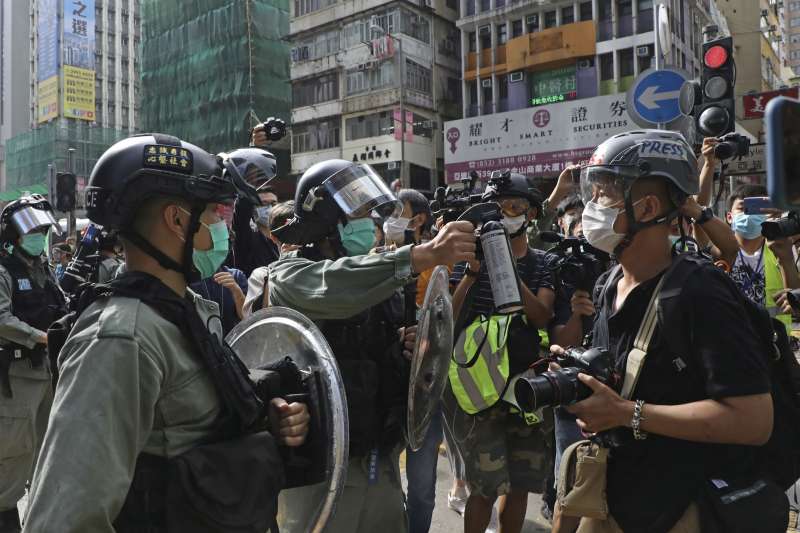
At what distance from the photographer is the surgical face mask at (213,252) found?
1958mm

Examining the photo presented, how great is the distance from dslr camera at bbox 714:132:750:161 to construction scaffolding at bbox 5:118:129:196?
6352cm

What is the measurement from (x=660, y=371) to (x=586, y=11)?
33599 mm

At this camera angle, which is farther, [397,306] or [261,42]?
[261,42]

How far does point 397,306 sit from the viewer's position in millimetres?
2850

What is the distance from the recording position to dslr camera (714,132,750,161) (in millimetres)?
3867

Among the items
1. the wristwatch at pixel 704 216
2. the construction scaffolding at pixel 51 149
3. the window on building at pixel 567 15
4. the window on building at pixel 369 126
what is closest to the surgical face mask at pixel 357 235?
the wristwatch at pixel 704 216

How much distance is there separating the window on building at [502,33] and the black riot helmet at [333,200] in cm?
3462

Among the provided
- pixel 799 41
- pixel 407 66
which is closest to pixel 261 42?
pixel 407 66

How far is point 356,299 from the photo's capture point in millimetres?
2418

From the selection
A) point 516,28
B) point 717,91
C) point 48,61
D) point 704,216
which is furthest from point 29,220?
point 48,61

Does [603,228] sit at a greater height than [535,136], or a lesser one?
lesser

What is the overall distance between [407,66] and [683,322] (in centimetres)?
3497

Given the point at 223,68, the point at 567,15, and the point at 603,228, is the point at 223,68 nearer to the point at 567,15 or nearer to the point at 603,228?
the point at 567,15

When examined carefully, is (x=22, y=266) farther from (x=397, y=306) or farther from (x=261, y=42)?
(x=261, y=42)
